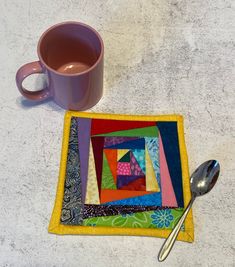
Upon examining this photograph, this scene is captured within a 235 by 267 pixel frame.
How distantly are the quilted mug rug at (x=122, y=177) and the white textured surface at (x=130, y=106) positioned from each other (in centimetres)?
1

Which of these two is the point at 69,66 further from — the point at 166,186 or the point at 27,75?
the point at 166,186

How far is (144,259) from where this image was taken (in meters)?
0.39

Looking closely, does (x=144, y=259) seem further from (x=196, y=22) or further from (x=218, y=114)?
(x=196, y=22)

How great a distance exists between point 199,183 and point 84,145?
15 cm

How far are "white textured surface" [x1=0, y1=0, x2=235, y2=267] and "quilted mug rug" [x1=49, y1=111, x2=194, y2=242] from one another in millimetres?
13

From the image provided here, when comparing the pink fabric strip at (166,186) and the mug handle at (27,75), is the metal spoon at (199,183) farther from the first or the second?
the mug handle at (27,75)

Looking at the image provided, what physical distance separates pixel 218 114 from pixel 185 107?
1.8 inches

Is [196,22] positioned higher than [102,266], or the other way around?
[196,22]

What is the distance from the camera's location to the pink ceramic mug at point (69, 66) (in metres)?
0.43

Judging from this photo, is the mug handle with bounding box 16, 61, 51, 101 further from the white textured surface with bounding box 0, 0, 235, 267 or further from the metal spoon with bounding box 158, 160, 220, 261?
the metal spoon with bounding box 158, 160, 220, 261

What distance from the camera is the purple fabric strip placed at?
1.41ft

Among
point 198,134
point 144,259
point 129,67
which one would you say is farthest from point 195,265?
point 129,67

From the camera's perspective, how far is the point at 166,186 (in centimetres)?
43

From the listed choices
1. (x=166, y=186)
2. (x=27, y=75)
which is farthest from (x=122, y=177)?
(x=27, y=75)
